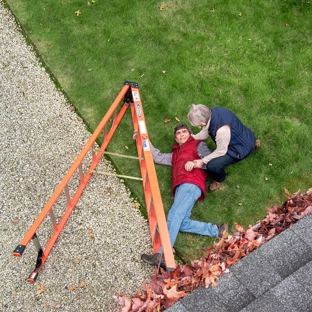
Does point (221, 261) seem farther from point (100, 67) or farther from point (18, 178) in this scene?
point (100, 67)

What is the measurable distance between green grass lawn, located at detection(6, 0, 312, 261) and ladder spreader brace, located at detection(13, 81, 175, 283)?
24 centimetres

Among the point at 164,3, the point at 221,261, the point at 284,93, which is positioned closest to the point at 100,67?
the point at 164,3

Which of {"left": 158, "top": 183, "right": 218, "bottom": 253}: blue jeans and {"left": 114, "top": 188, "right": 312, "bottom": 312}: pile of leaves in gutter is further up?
{"left": 114, "top": 188, "right": 312, "bottom": 312}: pile of leaves in gutter

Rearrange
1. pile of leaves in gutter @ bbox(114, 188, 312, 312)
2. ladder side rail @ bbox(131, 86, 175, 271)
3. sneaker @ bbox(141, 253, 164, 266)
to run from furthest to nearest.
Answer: sneaker @ bbox(141, 253, 164, 266) < ladder side rail @ bbox(131, 86, 175, 271) < pile of leaves in gutter @ bbox(114, 188, 312, 312)

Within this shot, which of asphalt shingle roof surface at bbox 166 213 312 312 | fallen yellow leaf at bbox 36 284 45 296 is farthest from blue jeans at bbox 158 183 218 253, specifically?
asphalt shingle roof surface at bbox 166 213 312 312

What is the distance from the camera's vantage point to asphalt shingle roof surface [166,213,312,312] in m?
2.77

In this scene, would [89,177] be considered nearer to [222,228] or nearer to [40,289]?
[40,289]

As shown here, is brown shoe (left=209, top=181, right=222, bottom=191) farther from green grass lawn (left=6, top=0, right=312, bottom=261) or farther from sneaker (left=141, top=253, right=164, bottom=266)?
sneaker (left=141, top=253, right=164, bottom=266)

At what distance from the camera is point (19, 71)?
22.7 feet

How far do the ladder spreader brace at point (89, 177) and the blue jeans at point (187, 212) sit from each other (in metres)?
0.32

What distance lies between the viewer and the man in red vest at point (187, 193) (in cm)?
499

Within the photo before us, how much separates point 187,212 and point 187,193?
25cm

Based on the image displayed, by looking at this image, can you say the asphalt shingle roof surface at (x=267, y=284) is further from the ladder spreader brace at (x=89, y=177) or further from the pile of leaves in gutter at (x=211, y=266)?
the ladder spreader brace at (x=89, y=177)

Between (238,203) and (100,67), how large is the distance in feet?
11.2
